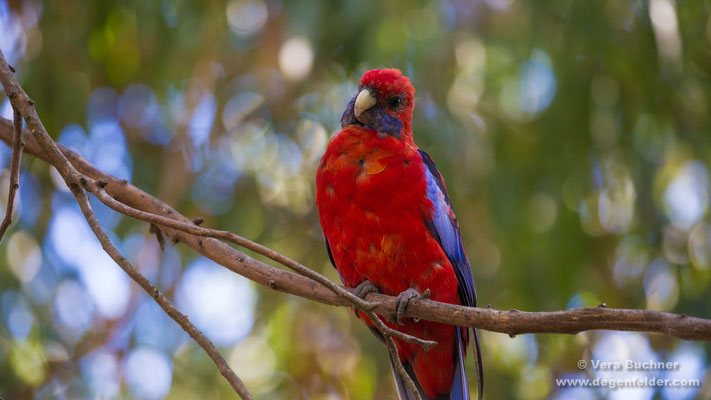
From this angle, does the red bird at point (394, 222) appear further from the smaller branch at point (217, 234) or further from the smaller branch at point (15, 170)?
the smaller branch at point (15, 170)

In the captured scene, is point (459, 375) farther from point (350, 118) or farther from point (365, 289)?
point (350, 118)

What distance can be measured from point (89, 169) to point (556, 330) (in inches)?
83.2

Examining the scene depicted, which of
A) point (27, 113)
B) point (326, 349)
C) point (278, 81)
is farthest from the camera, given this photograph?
point (326, 349)

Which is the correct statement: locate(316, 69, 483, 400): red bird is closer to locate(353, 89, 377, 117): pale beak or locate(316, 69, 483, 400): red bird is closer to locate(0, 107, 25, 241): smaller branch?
locate(353, 89, 377, 117): pale beak

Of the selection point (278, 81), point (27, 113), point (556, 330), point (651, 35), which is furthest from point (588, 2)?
point (27, 113)

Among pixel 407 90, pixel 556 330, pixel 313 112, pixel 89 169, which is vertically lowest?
pixel 556 330

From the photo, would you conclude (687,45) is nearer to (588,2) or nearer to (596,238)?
(588,2)

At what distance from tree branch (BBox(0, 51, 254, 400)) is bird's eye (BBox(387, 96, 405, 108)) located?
189cm

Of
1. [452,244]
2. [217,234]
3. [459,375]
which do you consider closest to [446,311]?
[217,234]

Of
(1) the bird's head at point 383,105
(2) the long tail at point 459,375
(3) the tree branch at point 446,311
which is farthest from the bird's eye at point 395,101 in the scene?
(2) the long tail at point 459,375

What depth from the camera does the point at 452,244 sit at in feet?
11.1

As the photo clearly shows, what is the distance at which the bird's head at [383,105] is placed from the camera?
A: 3.48 metres

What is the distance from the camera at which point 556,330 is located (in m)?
2.00

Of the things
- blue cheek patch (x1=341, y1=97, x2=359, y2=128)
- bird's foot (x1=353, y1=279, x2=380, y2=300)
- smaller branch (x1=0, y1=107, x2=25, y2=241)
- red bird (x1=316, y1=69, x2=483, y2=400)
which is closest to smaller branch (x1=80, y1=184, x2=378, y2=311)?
smaller branch (x1=0, y1=107, x2=25, y2=241)
